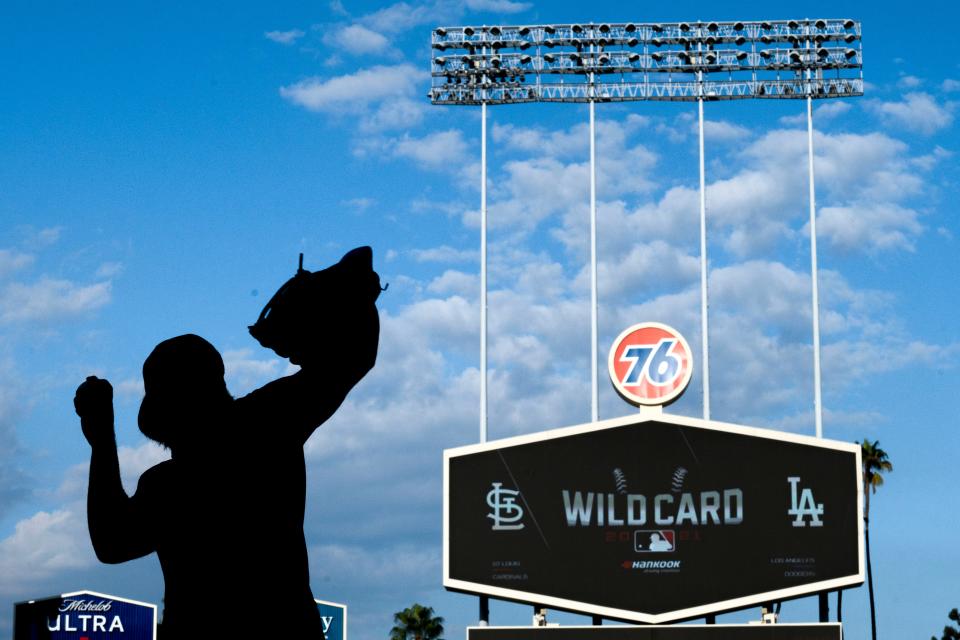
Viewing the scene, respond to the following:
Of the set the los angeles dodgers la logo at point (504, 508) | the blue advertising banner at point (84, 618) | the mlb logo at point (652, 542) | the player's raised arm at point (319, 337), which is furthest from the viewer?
the blue advertising banner at point (84, 618)

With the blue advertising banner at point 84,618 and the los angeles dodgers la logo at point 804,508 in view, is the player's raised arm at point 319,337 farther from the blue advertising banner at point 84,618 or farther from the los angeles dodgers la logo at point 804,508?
the blue advertising banner at point 84,618

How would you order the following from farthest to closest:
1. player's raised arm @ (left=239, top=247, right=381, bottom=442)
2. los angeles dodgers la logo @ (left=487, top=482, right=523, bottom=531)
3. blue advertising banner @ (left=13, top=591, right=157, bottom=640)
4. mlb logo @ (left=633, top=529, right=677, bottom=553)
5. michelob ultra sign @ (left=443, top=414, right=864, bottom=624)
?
blue advertising banner @ (left=13, top=591, right=157, bottom=640) < los angeles dodgers la logo @ (left=487, top=482, right=523, bottom=531) < mlb logo @ (left=633, top=529, right=677, bottom=553) < michelob ultra sign @ (left=443, top=414, right=864, bottom=624) < player's raised arm @ (left=239, top=247, right=381, bottom=442)

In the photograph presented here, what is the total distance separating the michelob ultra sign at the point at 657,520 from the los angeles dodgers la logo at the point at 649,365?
1.46 ft

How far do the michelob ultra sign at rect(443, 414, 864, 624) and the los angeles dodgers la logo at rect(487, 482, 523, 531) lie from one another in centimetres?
2

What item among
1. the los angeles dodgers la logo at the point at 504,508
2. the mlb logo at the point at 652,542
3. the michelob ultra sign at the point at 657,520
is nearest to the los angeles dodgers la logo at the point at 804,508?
the michelob ultra sign at the point at 657,520

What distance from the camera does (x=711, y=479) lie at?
1020 inches

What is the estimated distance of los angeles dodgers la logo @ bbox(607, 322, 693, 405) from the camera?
26.2 metres

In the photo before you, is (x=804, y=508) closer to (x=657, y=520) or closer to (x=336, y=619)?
(x=657, y=520)

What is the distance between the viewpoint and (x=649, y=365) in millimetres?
26500

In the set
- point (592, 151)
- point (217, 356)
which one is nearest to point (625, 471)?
point (592, 151)

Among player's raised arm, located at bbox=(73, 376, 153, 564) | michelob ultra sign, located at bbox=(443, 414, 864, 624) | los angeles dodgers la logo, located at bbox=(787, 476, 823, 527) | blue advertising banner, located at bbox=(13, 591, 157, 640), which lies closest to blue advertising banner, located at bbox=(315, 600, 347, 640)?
blue advertising banner, located at bbox=(13, 591, 157, 640)

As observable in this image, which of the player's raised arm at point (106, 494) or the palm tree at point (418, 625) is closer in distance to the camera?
the player's raised arm at point (106, 494)

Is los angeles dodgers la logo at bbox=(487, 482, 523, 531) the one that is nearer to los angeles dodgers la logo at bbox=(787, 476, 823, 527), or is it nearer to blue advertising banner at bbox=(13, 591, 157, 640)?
los angeles dodgers la logo at bbox=(787, 476, 823, 527)

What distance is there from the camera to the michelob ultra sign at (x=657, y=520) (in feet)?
84.1
